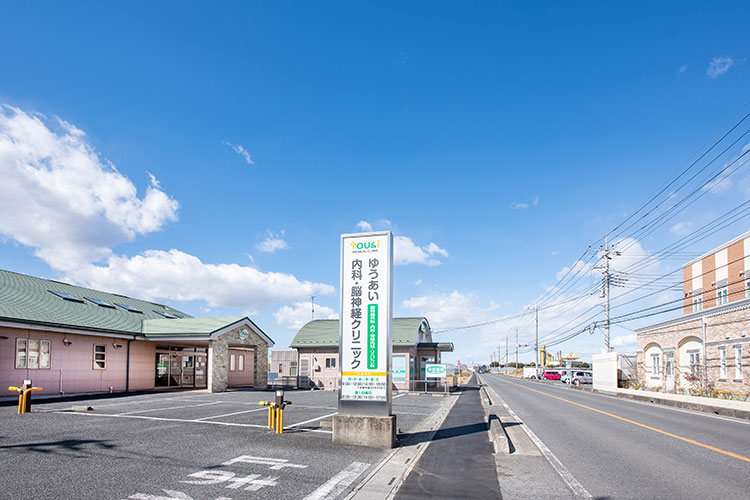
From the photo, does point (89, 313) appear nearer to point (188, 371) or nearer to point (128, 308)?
point (128, 308)

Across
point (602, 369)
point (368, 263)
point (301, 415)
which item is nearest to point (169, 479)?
point (368, 263)

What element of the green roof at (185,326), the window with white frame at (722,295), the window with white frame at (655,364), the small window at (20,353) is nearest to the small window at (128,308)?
the green roof at (185,326)

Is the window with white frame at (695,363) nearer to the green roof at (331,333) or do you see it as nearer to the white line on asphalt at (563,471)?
the green roof at (331,333)

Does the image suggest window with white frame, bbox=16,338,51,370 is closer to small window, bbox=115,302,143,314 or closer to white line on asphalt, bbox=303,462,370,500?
small window, bbox=115,302,143,314

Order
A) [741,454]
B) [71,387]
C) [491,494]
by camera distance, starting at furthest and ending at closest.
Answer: [71,387] < [741,454] < [491,494]

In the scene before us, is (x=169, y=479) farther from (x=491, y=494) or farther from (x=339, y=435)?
(x=491, y=494)

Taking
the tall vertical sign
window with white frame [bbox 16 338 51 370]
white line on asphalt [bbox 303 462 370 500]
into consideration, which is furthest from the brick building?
window with white frame [bbox 16 338 51 370]

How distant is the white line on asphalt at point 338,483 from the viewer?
644 cm

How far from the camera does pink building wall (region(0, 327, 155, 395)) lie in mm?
19344

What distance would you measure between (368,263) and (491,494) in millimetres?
5620

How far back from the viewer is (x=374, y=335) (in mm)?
10539

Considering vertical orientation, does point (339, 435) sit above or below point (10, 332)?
below

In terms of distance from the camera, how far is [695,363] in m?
30.4

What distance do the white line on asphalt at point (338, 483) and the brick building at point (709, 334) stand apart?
84.7 ft
